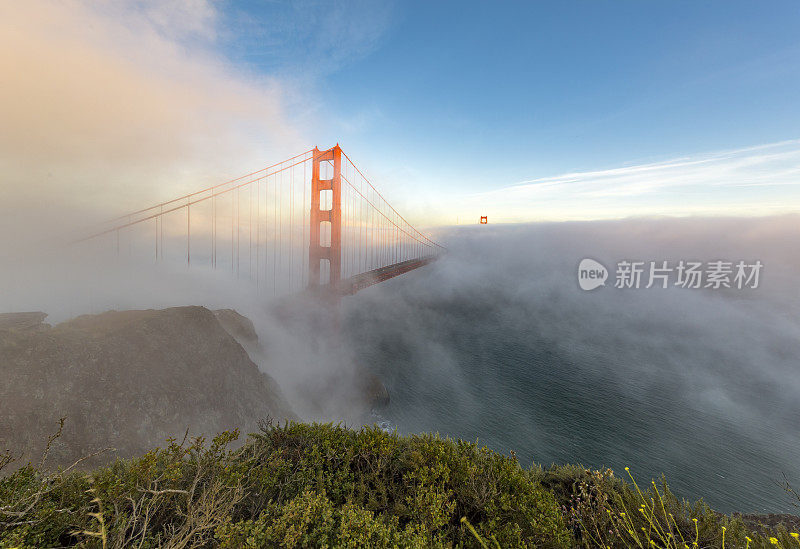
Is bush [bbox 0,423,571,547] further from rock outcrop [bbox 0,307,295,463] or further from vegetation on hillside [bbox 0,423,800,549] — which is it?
rock outcrop [bbox 0,307,295,463]

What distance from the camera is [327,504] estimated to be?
376 cm

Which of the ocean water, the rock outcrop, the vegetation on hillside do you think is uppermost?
the vegetation on hillside

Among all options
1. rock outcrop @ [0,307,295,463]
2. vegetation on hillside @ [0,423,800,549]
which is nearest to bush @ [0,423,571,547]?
vegetation on hillside @ [0,423,800,549]

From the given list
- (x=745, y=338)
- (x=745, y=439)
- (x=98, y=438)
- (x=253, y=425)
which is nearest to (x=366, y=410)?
(x=253, y=425)

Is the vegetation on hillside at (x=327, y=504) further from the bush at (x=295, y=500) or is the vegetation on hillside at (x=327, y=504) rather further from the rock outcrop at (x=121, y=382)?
the rock outcrop at (x=121, y=382)

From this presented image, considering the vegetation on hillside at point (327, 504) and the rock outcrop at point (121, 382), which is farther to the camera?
the rock outcrop at point (121, 382)

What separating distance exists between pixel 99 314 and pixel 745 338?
395 feet

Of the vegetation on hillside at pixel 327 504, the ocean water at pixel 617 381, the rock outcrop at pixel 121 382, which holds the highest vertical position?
the vegetation on hillside at pixel 327 504

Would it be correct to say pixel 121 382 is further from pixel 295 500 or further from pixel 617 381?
pixel 617 381

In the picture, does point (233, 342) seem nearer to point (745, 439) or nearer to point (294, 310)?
point (294, 310)

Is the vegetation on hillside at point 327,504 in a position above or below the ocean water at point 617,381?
above

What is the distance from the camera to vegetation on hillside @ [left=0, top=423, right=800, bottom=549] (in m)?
3.21

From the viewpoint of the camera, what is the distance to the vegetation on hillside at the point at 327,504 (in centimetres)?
321

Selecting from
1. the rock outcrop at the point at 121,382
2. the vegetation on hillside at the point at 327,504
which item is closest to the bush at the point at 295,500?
the vegetation on hillside at the point at 327,504
